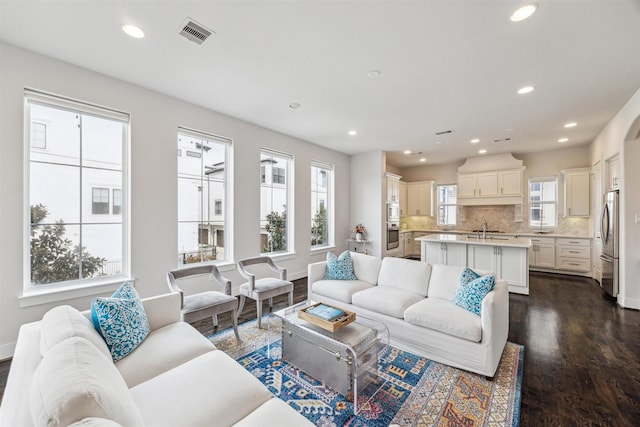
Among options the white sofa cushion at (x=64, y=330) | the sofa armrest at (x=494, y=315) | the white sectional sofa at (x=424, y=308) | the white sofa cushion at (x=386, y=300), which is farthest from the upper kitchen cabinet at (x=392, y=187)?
the white sofa cushion at (x=64, y=330)

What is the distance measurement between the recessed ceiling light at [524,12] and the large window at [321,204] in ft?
13.6

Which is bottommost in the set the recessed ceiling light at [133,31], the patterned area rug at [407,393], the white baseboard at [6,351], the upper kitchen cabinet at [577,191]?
the patterned area rug at [407,393]

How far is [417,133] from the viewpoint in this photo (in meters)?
5.05

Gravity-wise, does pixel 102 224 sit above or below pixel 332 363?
above

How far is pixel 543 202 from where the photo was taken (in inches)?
256

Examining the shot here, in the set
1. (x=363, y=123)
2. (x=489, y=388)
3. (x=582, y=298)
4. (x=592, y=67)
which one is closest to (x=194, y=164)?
(x=363, y=123)

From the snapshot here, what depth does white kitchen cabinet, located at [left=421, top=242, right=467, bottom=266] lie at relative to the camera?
5.05 m

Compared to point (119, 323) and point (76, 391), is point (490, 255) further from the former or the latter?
point (76, 391)

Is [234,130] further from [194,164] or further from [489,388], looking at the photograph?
[489,388]

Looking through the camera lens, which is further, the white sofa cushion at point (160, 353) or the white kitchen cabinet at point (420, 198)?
the white kitchen cabinet at point (420, 198)

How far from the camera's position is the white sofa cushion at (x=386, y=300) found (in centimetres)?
269

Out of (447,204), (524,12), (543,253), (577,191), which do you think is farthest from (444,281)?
(447,204)

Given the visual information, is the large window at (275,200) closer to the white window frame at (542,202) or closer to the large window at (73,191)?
the large window at (73,191)

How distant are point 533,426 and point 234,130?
455 cm
